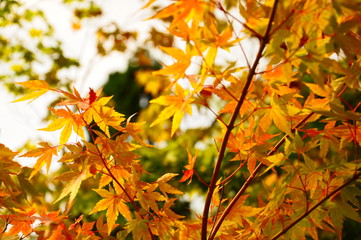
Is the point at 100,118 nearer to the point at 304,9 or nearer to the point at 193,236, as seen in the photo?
the point at 193,236

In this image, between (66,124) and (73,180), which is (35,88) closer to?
(66,124)

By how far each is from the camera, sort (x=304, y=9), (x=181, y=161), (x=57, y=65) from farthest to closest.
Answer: (x=57, y=65) < (x=181, y=161) < (x=304, y=9)

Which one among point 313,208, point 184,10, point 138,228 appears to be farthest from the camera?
point 138,228

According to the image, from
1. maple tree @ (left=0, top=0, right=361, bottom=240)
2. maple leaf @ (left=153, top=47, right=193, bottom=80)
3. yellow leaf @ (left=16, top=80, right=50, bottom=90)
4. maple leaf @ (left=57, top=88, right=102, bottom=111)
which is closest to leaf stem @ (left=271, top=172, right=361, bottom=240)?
maple tree @ (left=0, top=0, right=361, bottom=240)

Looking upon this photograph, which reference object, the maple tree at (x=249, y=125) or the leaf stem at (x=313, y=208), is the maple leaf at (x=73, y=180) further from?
the leaf stem at (x=313, y=208)

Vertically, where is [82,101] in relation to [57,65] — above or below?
above

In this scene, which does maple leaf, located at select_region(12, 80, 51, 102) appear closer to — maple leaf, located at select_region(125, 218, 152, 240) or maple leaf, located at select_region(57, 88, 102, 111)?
maple leaf, located at select_region(57, 88, 102, 111)

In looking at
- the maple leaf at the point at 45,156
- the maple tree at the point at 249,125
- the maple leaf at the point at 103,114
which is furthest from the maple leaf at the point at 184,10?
the maple leaf at the point at 45,156

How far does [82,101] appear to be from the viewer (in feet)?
3.59

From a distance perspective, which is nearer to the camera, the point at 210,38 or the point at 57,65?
the point at 210,38

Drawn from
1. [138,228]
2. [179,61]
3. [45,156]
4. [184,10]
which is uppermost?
[184,10]

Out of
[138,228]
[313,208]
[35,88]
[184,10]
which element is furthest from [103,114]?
[313,208]

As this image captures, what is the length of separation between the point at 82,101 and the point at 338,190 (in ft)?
2.16

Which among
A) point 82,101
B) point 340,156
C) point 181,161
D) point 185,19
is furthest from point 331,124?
point 181,161
